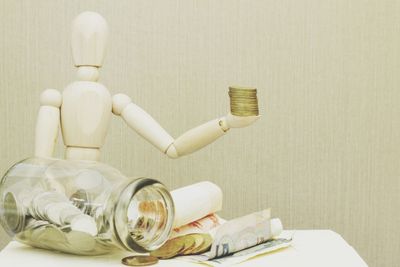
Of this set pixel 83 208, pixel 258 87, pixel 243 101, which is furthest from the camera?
pixel 258 87

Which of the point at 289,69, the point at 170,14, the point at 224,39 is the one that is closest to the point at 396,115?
the point at 289,69

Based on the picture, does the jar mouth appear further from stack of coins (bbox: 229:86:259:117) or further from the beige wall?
the beige wall

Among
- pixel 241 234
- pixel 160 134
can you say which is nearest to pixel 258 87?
pixel 160 134

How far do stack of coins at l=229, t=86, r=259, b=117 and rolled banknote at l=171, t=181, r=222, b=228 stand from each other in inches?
4.3

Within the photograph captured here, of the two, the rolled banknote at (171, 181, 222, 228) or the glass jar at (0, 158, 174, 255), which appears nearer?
the glass jar at (0, 158, 174, 255)

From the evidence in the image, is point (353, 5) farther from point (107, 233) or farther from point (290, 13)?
point (107, 233)

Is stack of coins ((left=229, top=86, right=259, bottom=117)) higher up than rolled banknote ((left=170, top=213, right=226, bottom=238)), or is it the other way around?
stack of coins ((left=229, top=86, right=259, bottom=117))

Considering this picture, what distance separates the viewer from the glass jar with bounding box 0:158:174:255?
25.1 inches

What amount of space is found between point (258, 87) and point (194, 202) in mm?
366

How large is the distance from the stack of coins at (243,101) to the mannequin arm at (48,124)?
0.78ft

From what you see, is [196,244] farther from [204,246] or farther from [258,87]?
[258,87]

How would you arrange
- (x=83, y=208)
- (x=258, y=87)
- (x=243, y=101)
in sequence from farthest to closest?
1. (x=258, y=87)
2. (x=243, y=101)
3. (x=83, y=208)

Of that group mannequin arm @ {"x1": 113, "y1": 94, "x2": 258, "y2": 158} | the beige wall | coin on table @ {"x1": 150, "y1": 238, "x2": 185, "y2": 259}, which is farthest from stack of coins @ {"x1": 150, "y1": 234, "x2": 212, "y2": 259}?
the beige wall

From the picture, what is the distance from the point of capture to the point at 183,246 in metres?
0.72
